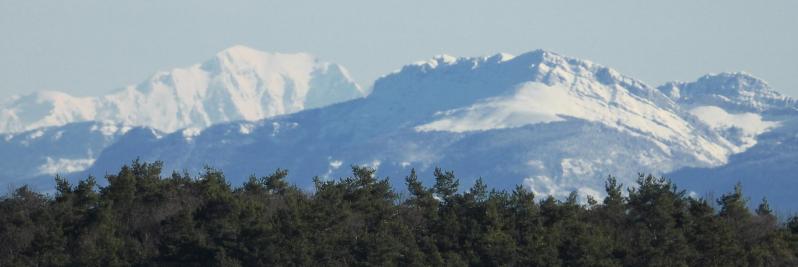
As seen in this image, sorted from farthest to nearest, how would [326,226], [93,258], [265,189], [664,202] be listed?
[265,189] < [664,202] < [326,226] < [93,258]

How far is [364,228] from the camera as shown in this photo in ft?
492

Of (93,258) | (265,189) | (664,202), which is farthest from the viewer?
(265,189)

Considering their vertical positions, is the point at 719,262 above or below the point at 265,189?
below

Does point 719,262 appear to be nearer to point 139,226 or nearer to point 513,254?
point 513,254

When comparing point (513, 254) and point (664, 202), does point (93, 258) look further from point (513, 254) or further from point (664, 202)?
point (664, 202)

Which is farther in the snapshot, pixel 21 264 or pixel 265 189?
pixel 265 189

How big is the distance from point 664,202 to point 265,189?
3409 centimetres

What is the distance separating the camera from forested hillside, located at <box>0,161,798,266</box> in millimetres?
140750

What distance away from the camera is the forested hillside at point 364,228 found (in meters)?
141

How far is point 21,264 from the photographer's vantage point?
449 feet

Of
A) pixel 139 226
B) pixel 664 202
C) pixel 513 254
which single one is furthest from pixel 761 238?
pixel 139 226

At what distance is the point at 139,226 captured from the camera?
148500 mm

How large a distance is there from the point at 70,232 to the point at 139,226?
536 cm

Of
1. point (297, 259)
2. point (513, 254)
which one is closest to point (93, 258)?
point (297, 259)
